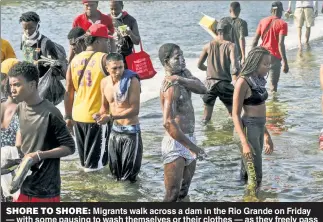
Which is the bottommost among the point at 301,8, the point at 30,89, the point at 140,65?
the point at 301,8

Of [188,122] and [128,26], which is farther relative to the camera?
[128,26]

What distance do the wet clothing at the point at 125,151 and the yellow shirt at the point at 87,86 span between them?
0.47 m

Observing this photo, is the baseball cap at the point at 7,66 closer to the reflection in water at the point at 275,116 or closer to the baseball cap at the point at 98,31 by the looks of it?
the baseball cap at the point at 98,31

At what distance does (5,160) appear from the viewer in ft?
22.0

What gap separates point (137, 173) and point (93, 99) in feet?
3.38

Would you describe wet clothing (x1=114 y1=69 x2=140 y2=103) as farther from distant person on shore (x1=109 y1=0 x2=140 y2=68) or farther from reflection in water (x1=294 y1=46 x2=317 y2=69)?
reflection in water (x1=294 y1=46 x2=317 y2=69)

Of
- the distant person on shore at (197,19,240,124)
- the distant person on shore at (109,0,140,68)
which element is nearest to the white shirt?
the distant person on shore at (197,19,240,124)

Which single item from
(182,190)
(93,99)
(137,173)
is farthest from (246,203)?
(93,99)

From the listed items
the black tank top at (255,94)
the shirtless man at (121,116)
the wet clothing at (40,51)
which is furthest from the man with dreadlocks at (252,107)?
the wet clothing at (40,51)

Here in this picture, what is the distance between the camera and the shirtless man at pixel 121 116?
880 centimetres

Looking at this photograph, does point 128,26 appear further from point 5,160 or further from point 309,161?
point 5,160

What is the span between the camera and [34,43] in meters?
10.3

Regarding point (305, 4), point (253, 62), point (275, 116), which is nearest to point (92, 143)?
point (253, 62)

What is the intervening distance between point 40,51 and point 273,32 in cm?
523
